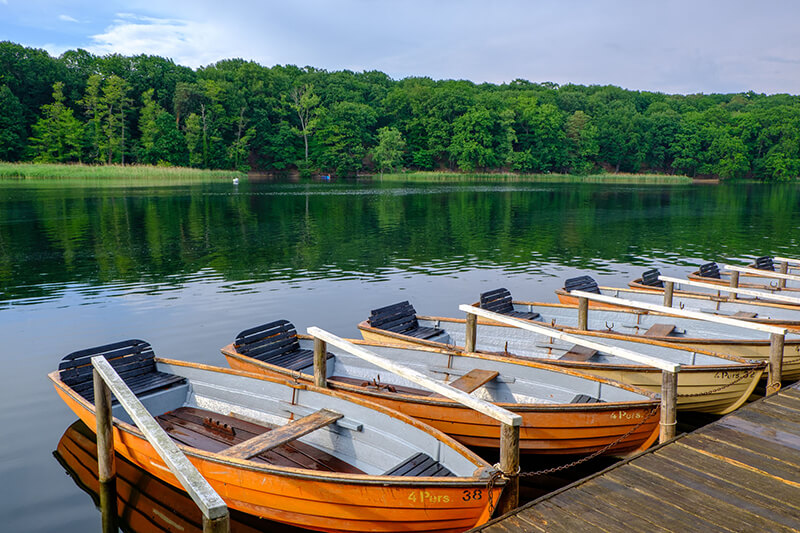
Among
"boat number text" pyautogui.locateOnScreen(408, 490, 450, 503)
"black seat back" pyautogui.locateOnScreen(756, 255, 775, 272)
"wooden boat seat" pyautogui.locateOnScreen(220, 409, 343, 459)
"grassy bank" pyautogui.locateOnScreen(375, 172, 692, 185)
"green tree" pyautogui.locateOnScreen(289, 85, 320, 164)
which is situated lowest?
"boat number text" pyautogui.locateOnScreen(408, 490, 450, 503)

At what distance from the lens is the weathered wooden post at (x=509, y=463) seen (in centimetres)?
513

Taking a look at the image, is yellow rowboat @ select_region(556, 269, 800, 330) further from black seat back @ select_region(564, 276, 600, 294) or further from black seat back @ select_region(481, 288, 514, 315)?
black seat back @ select_region(481, 288, 514, 315)

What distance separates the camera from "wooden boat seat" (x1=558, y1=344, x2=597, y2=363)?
31.8 ft

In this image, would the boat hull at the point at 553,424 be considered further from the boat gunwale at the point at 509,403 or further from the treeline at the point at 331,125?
the treeline at the point at 331,125

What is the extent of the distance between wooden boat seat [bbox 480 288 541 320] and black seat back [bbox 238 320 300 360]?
388 centimetres

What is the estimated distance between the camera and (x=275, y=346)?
9867mm

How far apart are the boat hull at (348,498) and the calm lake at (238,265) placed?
2167mm

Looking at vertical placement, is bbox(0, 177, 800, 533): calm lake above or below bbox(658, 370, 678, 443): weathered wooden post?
below

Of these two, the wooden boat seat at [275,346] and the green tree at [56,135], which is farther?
the green tree at [56,135]

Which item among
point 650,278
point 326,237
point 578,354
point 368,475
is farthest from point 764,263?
point 326,237

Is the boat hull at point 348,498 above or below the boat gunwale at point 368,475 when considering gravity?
below

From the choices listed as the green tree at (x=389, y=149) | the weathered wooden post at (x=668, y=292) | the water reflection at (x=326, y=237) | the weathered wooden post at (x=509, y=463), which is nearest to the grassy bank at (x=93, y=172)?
the water reflection at (x=326, y=237)

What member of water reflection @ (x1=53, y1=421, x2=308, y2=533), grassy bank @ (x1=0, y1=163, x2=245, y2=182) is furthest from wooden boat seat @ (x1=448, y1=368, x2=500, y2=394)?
grassy bank @ (x1=0, y1=163, x2=245, y2=182)

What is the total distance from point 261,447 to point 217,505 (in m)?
1.95
